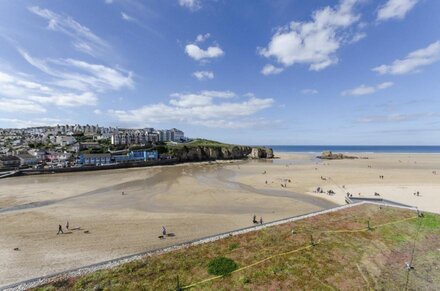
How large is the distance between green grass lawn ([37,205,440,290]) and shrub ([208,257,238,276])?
246 mm

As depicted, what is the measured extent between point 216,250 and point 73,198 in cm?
2596

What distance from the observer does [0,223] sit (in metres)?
21.2

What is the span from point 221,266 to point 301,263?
443 centimetres

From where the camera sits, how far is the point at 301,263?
12.8 metres

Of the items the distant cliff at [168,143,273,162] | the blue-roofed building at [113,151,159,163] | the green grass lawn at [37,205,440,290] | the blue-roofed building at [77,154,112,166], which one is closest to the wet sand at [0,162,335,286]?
the green grass lawn at [37,205,440,290]

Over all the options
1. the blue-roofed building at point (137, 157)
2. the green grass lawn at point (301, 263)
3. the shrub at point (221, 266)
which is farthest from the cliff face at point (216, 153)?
the shrub at point (221, 266)

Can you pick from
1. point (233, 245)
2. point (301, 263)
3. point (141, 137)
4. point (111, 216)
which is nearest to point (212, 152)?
point (141, 137)

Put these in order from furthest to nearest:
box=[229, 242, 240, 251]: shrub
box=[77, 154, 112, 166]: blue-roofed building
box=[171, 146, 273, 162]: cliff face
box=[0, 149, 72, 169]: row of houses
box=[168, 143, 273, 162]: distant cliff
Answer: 1. box=[171, 146, 273, 162]: cliff face
2. box=[168, 143, 273, 162]: distant cliff
3. box=[77, 154, 112, 166]: blue-roofed building
4. box=[0, 149, 72, 169]: row of houses
5. box=[229, 242, 240, 251]: shrub

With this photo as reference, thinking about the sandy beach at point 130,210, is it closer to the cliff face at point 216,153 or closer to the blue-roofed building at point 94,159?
the blue-roofed building at point 94,159

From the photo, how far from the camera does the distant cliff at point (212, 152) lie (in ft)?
289

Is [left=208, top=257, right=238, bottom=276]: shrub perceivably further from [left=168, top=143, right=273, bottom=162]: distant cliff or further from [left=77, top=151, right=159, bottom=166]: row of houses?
[left=168, top=143, right=273, bottom=162]: distant cliff

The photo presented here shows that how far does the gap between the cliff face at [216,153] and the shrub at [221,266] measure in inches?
2945

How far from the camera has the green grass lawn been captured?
1102cm

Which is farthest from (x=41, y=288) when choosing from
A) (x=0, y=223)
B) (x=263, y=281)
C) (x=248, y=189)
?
(x=248, y=189)
